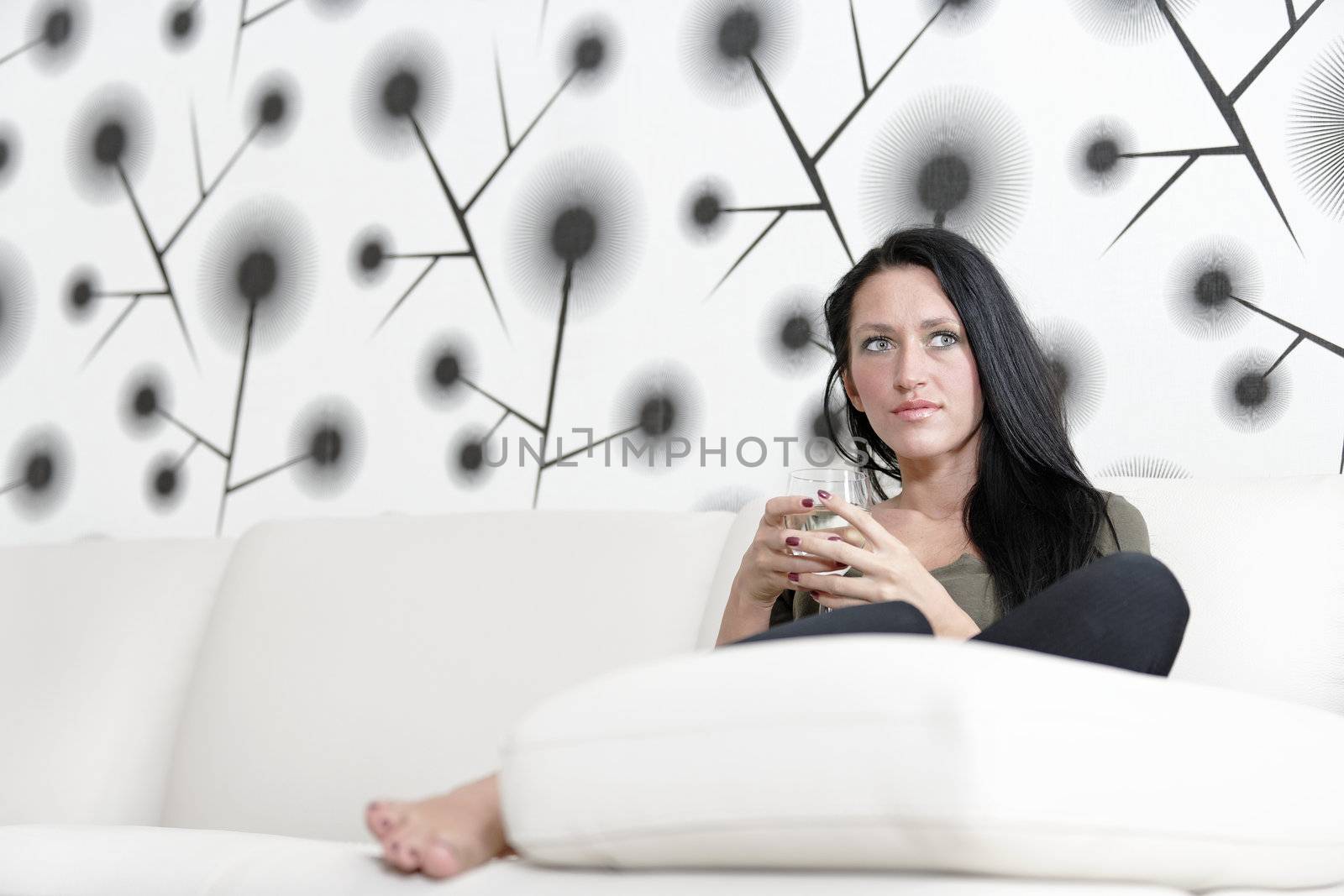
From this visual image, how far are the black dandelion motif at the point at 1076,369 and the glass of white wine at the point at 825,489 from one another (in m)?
0.79

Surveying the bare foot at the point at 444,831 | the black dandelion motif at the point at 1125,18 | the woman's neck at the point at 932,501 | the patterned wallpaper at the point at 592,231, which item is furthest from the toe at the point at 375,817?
the black dandelion motif at the point at 1125,18

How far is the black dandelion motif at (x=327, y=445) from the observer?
8.09 ft

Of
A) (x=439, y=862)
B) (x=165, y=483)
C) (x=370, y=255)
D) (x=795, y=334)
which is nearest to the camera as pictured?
(x=439, y=862)

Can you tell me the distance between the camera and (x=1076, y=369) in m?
2.02

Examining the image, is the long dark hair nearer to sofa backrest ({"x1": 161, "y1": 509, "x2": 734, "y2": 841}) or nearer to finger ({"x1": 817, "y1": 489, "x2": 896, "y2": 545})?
finger ({"x1": 817, "y1": 489, "x2": 896, "y2": 545})

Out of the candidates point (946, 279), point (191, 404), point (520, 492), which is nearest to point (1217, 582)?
point (946, 279)

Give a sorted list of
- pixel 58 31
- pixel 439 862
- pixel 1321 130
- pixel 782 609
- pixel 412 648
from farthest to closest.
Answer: pixel 58 31 → pixel 1321 130 → pixel 412 648 → pixel 782 609 → pixel 439 862

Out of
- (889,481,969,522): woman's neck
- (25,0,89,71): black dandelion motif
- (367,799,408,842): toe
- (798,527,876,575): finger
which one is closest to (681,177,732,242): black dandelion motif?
(889,481,969,522): woman's neck

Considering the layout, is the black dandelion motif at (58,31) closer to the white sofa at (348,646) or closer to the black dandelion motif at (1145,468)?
the white sofa at (348,646)

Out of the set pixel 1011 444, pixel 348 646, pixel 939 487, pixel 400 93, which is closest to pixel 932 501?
pixel 939 487

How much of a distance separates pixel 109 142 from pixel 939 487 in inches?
79.0

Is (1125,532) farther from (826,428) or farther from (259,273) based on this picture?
(259,273)

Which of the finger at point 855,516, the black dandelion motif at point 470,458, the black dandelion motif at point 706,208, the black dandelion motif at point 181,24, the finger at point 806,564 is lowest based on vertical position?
the finger at point 806,564

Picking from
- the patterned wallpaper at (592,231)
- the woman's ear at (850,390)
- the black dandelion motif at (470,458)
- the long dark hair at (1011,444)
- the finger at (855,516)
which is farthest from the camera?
the black dandelion motif at (470,458)
